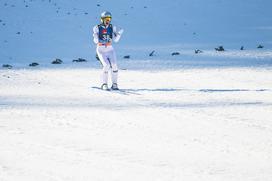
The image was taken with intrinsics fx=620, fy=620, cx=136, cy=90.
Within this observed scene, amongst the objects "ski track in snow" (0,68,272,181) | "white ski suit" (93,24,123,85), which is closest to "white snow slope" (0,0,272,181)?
"ski track in snow" (0,68,272,181)

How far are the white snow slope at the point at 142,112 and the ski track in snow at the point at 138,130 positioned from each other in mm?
16

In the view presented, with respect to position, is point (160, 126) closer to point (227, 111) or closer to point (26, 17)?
point (227, 111)

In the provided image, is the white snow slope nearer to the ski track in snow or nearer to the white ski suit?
the ski track in snow

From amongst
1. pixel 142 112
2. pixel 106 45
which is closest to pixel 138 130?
pixel 142 112

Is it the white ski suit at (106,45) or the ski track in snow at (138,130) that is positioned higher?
the white ski suit at (106,45)

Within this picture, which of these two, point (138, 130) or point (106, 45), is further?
point (106, 45)

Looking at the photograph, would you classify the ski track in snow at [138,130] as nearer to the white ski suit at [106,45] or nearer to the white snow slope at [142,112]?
the white snow slope at [142,112]

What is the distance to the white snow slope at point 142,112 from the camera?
299 inches

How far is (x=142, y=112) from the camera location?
11516 millimetres

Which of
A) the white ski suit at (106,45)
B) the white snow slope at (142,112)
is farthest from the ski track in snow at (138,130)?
the white ski suit at (106,45)

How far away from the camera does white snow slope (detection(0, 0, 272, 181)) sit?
759 centimetres

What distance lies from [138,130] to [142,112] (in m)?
1.70

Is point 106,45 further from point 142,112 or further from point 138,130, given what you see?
point 138,130

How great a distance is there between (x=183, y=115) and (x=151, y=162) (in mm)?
3399
